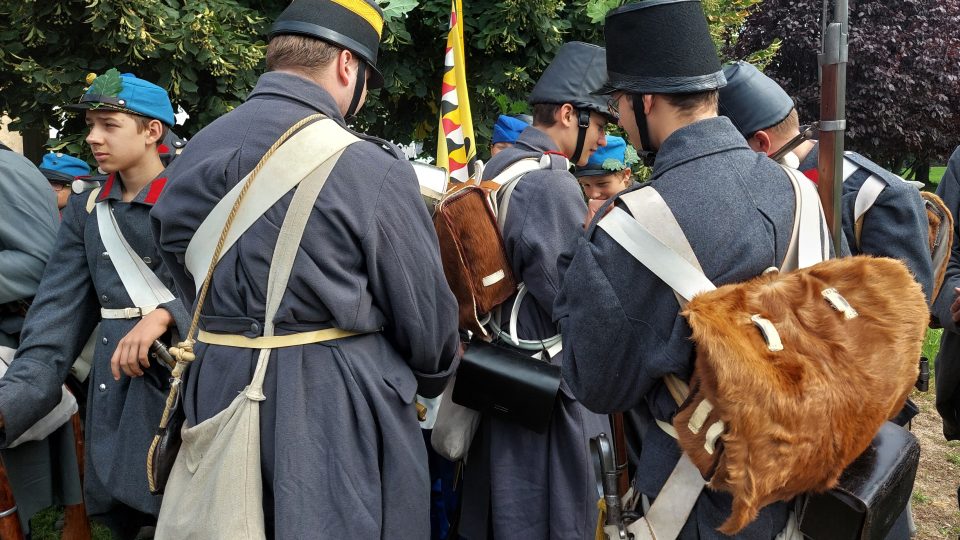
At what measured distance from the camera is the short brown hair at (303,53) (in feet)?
7.95

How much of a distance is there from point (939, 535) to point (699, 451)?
3.35 m

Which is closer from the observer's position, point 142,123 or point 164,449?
point 164,449

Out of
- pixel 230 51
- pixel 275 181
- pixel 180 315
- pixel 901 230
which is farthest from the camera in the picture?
pixel 230 51

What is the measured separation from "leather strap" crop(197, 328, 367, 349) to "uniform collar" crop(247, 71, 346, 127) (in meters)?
0.60

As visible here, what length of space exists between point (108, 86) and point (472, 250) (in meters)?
1.61

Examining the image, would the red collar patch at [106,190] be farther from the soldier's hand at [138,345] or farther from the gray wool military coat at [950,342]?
the gray wool military coat at [950,342]

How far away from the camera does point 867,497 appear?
1798 millimetres

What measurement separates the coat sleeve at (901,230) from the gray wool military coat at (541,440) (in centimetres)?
104

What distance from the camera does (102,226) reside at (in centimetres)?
319

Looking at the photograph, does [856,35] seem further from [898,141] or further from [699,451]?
[699,451]

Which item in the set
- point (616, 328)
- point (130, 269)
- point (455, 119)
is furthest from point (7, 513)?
point (616, 328)

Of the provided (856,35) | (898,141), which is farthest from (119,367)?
(898,141)

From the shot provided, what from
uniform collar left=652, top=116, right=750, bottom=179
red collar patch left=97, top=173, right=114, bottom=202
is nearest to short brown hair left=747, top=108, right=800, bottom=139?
uniform collar left=652, top=116, right=750, bottom=179

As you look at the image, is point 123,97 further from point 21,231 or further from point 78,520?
point 78,520
